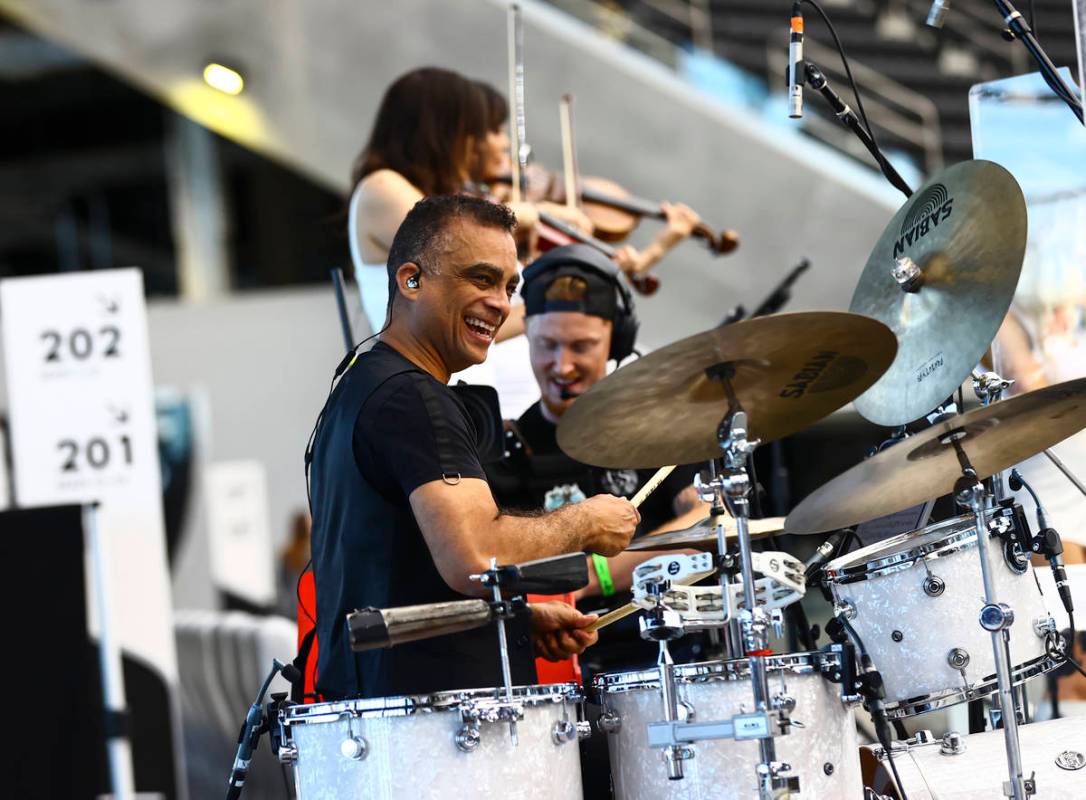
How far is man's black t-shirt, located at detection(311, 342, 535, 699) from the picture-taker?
7.42ft

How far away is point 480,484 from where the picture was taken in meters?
2.27

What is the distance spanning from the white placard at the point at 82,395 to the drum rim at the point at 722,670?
329 centimetres

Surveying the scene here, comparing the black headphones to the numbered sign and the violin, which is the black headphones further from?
the numbered sign

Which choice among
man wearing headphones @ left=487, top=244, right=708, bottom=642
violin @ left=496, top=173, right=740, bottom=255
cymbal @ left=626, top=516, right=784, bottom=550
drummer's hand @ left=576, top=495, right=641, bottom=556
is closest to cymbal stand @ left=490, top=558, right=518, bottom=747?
drummer's hand @ left=576, top=495, right=641, bottom=556

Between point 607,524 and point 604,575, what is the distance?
0.88 meters

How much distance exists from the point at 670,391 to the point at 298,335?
6.22m

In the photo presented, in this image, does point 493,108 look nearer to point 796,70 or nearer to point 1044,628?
point 796,70

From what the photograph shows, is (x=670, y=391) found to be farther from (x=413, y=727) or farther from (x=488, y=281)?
(x=413, y=727)

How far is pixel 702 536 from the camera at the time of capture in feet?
8.84

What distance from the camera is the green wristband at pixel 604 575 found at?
3188mm

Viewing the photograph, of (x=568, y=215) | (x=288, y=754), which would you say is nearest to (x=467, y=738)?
(x=288, y=754)

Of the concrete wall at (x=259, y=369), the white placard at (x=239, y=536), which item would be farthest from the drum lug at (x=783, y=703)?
the concrete wall at (x=259, y=369)

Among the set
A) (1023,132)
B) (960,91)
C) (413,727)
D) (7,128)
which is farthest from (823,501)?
(7,128)

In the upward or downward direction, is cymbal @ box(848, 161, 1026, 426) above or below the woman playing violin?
below
